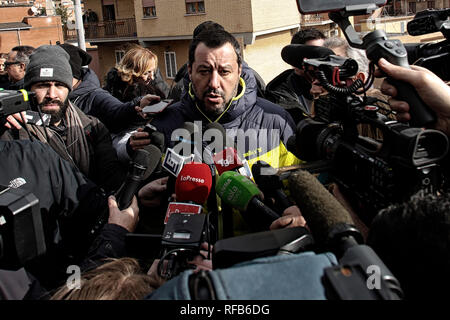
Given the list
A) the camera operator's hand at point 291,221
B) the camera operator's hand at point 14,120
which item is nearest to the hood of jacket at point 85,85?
the camera operator's hand at point 14,120

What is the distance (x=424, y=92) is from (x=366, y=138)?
24 cm

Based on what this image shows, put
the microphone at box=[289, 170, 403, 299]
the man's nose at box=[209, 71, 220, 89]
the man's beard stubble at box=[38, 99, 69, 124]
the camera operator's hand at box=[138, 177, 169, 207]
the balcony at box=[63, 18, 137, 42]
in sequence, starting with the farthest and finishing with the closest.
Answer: the balcony at box=[63, 18, 137, 42] → the man's beard stubble at box=[38, 99, 69, 124] → the man's nose at box=[209, 71, 220, 89] → the camera operator's hand at box=[138, 177, 169, 207] → the microphone at box=[289, 170, 403, 299]

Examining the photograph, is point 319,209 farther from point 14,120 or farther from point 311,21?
point 311,21

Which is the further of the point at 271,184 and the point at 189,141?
the point at 189,141

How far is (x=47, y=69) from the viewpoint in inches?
124

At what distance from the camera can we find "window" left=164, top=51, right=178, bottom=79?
835 inches

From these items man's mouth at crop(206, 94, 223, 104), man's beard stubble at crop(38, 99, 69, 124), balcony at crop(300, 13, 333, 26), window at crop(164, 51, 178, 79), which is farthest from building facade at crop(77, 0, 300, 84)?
man's mouth at crop(206, 94, 223, 104)

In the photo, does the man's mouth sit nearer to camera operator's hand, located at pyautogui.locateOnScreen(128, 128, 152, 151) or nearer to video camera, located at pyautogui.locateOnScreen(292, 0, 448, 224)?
camera operator's hand, located at pyautogui.locateOnScreen(128, 128, 152, 151)

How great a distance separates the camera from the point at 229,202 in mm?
1792

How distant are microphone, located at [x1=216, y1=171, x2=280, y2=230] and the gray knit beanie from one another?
1.94 metres

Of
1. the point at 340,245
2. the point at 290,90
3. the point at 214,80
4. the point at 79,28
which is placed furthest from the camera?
the point at 79,28

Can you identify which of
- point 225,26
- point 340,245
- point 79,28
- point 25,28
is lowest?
point 340,245

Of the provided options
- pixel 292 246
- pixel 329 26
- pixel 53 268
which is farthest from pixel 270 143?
pixel 329 26

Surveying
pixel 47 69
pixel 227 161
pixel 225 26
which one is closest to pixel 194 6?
pixel 225 26
